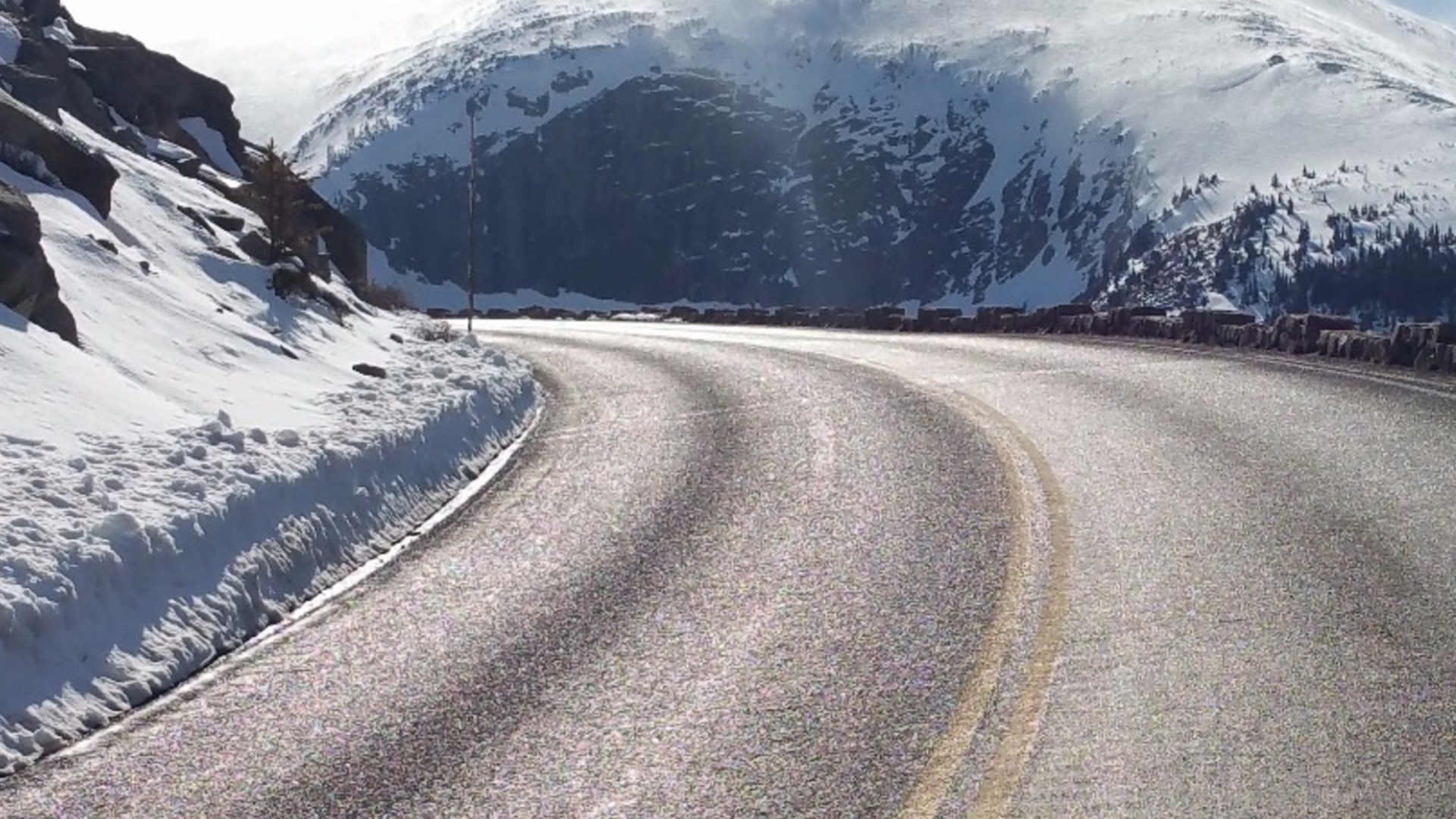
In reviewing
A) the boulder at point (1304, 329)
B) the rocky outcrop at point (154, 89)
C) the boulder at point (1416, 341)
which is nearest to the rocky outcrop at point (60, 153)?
the rocky outcrop at point (154, 89)

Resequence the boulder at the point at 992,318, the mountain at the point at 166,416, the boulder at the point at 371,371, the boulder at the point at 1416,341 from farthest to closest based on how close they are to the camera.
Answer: the boulder at the point at 992,318 → the boulder at the point at 1416,341 → the boulder at the point at 371,371 → the mountain at the point at 166,416

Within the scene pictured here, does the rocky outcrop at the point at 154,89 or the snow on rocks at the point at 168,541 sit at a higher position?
the rocky outcrop at the point at 154,89

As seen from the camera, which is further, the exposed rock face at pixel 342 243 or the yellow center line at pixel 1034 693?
the exposed rock face at pixel 342 243

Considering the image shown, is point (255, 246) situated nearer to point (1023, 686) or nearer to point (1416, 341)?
point (1416, 341)

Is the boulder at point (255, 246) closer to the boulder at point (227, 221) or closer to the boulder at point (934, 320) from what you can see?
the boulder at point (227, 221)

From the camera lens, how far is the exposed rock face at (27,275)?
12.9 m

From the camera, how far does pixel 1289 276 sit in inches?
7579

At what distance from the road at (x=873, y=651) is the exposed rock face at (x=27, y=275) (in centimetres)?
358

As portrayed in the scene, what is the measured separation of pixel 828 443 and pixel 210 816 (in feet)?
30.6

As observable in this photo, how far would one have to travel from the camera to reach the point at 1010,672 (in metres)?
7.64

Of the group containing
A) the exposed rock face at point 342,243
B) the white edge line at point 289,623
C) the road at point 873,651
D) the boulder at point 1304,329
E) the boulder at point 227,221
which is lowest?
the white edge line at point 289,623

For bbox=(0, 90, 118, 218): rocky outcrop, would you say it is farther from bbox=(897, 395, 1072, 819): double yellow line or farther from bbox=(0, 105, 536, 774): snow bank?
bbox=(897, 395, 1072, 819): double yellow line

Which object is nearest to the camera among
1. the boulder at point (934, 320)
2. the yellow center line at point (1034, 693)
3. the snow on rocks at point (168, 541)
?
the yellow center line at point (1034, 693)

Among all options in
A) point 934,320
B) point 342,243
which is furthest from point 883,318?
point 342,243
